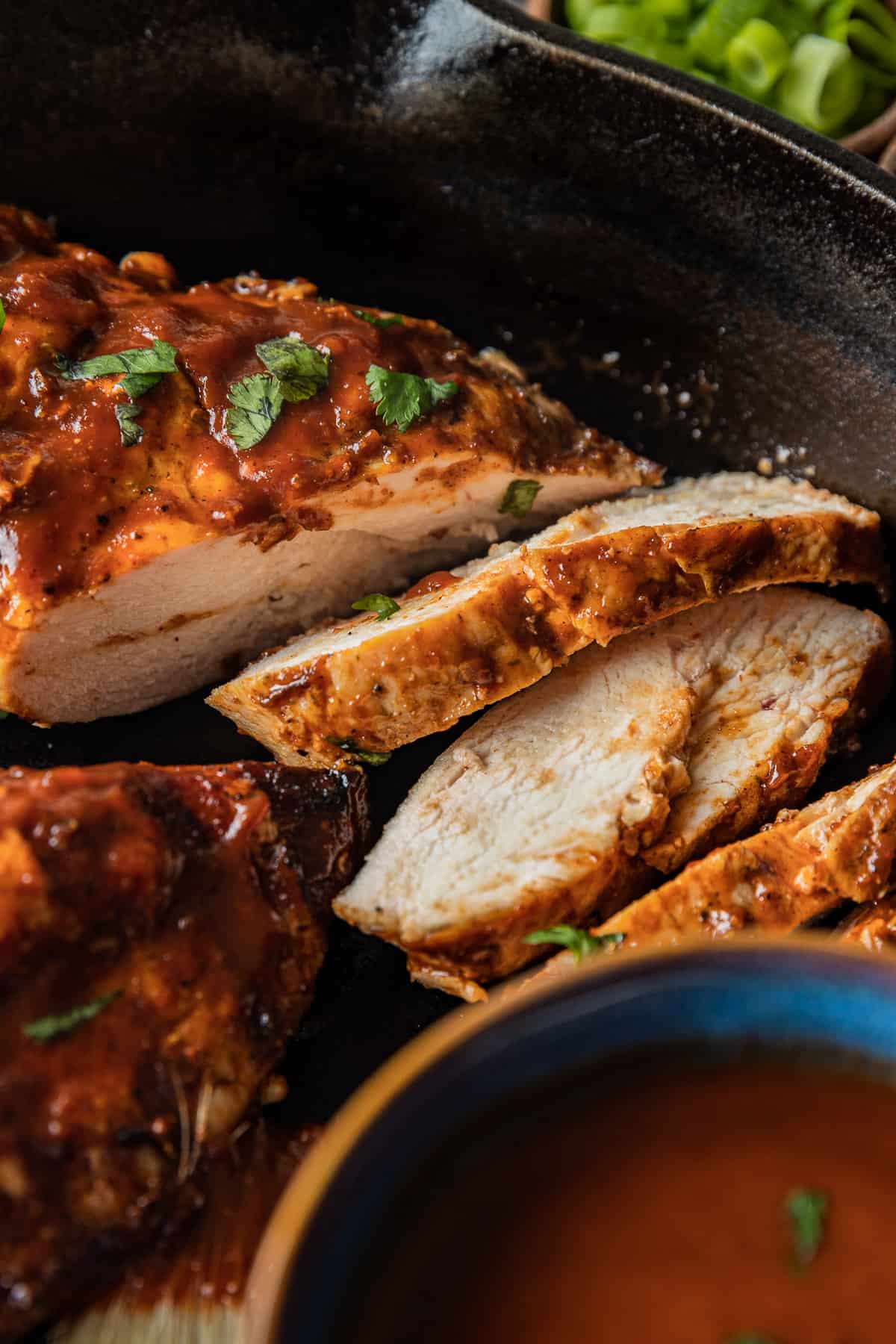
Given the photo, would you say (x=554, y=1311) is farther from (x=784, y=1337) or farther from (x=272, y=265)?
(x=272, y=265)

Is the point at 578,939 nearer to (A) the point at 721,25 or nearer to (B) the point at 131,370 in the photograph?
(B) the point at 131,370

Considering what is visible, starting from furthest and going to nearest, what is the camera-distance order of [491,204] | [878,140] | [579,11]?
[579,11]
[878,140]
[491,204]

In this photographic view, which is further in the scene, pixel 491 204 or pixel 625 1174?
pixel 491 204

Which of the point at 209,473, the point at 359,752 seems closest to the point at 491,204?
the point at 209,473

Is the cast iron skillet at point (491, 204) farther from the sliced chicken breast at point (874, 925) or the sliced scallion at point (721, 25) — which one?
the sliced scallion at point (721, 25)

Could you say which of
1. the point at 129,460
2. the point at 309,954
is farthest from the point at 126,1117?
the point at 129,460

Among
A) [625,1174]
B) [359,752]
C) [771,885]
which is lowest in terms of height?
[359,752]
